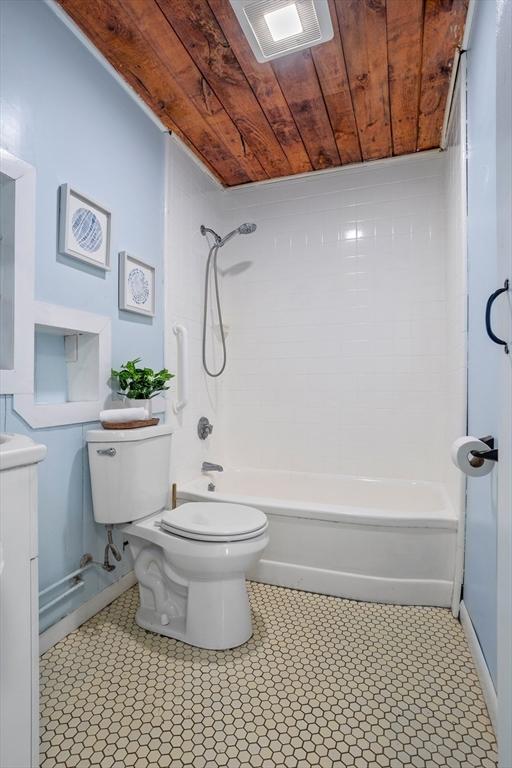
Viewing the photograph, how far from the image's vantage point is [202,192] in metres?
2.52

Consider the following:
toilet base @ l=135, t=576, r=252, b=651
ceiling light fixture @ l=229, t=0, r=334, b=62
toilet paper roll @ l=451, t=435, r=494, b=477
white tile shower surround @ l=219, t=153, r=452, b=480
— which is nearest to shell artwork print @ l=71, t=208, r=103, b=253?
ceiling light fixture @ l=229, t=0, r=334, b=62

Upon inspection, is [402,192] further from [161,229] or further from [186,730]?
[186,730]

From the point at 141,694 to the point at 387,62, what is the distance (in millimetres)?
2593

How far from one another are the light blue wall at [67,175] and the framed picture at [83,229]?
3 cm

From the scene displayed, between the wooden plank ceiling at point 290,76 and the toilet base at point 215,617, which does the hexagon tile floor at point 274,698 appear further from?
the wooden plank ceiling at point 290,76

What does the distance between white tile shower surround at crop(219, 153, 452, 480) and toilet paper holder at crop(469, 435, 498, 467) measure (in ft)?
4.09

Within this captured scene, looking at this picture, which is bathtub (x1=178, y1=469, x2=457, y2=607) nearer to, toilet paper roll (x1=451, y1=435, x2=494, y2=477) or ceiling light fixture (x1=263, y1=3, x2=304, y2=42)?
toilet paper roll (x1=451, y1=435, x2=494, y2=477)

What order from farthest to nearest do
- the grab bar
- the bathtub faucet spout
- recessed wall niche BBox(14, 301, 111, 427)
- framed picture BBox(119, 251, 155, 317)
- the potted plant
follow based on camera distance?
1. the bathtub faucet spout
2. the grab bar
3. framed picture BBox(119, 251, 155, 317)
4. the potted plant
5. recessed wall niche BBox(14, 301, 111, 427)

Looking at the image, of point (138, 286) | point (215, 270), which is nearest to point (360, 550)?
point (138, 286)

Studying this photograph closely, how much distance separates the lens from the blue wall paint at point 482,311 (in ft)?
3.92

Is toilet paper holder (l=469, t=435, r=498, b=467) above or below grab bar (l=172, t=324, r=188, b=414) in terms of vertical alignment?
below

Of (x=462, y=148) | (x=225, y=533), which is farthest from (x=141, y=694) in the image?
(x=462, y=148)

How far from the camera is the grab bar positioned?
2119 millimetres


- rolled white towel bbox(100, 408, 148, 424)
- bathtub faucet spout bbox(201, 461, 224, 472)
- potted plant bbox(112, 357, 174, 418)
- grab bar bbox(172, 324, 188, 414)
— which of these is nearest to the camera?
rolled white towel bbox(100, 408, 148, 424)
